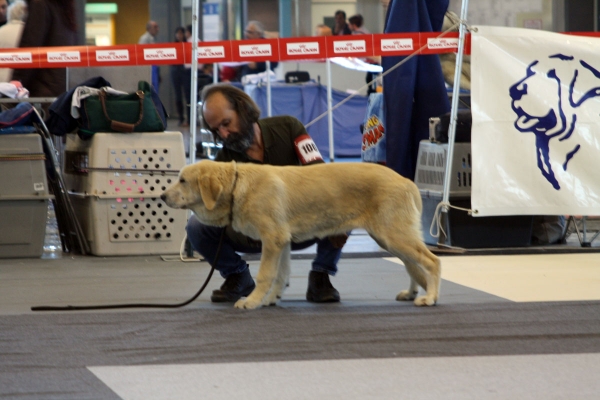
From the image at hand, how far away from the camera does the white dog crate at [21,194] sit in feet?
18.5

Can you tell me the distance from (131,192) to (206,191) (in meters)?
2.11

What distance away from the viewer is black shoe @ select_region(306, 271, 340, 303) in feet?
13.6

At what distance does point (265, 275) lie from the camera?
12.6ft

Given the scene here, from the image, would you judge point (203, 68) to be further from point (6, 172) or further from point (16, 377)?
point (16, 377)

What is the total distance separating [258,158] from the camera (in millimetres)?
4266

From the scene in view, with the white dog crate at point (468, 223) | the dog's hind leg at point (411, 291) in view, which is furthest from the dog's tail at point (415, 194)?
the white dog crate at point (468, 223)

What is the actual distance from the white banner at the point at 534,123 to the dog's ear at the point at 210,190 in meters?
2.45

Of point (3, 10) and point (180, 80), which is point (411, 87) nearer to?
point (3, 10)

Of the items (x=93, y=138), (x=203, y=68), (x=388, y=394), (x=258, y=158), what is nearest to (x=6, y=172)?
(x=93, y=138)

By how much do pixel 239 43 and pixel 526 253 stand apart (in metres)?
2.45

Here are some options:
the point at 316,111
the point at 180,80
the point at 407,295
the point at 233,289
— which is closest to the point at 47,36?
the point at 233,289

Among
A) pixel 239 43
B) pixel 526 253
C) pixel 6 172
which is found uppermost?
pixel 239 43

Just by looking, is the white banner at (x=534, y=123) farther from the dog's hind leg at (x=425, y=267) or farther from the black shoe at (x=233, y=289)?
the black shoe at (x=233, y=289)

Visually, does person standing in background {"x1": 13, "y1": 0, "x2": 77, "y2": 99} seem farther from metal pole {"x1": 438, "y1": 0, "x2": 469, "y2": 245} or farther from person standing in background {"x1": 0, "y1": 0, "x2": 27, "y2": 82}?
metal pole {"x1": 438, "y1": 0, "x2": 469, "y2": 245}
